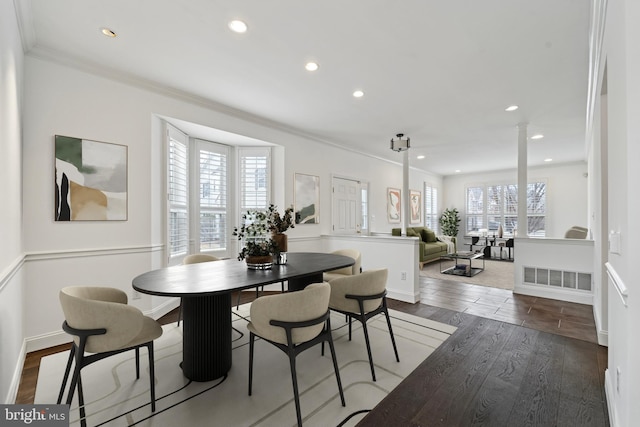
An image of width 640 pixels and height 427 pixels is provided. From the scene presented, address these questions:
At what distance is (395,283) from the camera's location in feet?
14.1

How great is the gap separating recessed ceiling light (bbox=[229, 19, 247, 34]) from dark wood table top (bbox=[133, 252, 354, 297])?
1.95 metres

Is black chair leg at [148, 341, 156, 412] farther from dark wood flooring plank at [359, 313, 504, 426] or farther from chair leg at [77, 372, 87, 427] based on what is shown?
dark wood flooring plank at [359, 313, 504, 426]

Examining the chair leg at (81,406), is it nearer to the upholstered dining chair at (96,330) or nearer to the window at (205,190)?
the upholstered dining chair at (96,330)

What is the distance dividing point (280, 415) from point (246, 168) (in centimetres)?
372

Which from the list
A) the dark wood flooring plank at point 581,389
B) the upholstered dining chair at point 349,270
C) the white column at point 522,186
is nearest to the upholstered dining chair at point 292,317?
the upholstered dining chair at point 349,270

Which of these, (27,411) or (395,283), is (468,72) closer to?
(395,283)

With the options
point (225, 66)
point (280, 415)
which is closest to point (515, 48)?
point (225, 66)

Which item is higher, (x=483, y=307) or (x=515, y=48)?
(x=515, y=48)

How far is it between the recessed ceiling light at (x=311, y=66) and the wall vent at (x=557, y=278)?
14.4 ft

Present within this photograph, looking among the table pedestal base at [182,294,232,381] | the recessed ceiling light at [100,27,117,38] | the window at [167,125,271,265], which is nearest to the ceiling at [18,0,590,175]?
the recessed ceiling light at [100,27,117,38]

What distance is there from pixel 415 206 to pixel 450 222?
5.81 feet

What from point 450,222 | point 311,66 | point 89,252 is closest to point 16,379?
point 89,252

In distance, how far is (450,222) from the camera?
9422 mm

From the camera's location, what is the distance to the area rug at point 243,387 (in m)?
1.74
